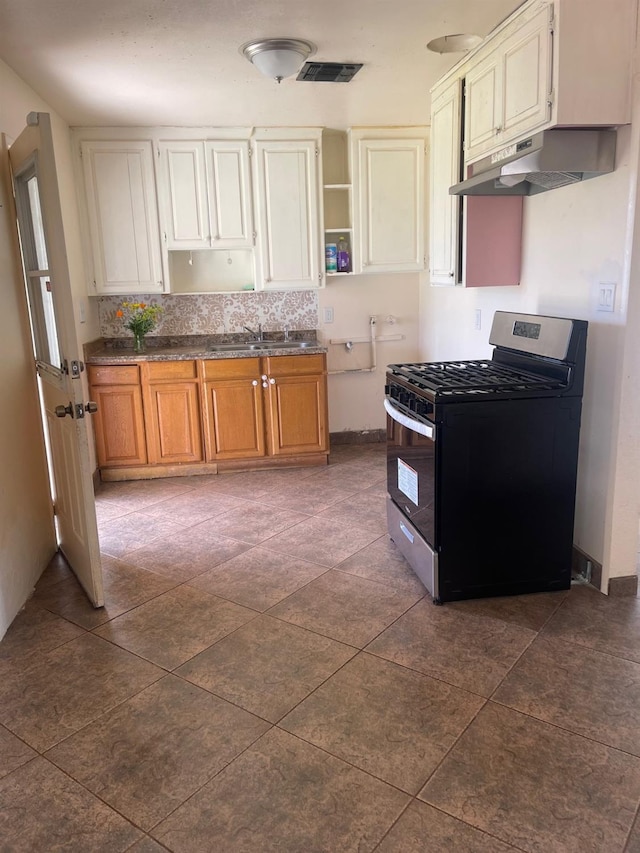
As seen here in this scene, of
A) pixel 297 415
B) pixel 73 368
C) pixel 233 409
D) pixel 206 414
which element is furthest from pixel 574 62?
pixel 206 414

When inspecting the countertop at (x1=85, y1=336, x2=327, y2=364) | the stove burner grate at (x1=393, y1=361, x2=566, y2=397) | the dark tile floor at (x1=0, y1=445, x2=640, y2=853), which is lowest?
the dark tile floor at (x1=0, y1=445, x2=640, y2=853)

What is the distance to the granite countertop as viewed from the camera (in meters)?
4.21

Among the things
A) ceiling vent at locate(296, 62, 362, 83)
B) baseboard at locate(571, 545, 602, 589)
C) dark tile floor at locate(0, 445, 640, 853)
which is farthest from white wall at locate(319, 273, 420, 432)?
baseboard at locate(571, 545, 602, 589)

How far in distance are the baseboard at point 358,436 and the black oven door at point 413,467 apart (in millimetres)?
1990

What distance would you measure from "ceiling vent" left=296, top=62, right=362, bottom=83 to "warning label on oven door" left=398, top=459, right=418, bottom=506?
1.97 meters

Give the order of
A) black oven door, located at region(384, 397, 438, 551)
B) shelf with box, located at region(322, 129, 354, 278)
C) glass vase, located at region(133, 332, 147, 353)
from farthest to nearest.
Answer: shelf with box, located at region(322, 129, 354, 278)
glass vase, located at region(133, 332, 147, 353)
black oven door, located at region(384, 397, 438, 551)

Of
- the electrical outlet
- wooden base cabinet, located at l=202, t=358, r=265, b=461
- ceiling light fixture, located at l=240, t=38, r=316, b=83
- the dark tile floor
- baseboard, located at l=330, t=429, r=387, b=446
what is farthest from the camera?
baseboard, located at l=330, t=429, r=387, b=446

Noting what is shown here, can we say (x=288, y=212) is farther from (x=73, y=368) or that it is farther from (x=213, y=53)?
(x=73, y=368)

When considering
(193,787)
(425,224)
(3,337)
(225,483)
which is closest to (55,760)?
(193,787)

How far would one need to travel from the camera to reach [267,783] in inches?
65.7

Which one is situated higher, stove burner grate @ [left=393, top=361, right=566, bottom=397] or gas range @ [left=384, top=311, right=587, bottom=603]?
stove burner grate @ [left=393, top=361, right=566, bottom=397]

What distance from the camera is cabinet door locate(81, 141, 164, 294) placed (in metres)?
4.18

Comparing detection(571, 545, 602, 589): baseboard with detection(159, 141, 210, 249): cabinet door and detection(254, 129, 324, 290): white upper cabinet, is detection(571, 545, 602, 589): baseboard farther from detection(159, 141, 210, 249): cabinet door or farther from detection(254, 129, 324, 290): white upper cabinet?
detection(159, 141, 210, 249): cabinet door

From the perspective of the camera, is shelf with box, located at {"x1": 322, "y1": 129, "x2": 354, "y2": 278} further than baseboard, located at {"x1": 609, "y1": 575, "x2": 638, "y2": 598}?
Yes
